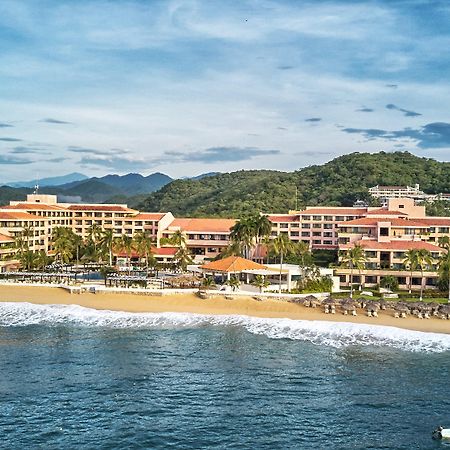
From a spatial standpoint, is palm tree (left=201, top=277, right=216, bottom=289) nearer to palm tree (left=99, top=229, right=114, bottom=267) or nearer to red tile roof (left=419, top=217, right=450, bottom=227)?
palm tree (left=99, top=229, right=114, bottom=267)

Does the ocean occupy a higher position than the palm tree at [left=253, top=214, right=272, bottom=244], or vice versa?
the palm tree at [left=253, top=214, right=272, bottom=244]

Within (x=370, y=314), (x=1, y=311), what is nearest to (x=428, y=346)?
(x=370, y=314)

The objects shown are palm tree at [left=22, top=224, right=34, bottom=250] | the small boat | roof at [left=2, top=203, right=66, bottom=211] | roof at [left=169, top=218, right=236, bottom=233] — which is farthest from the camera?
roof at [left=2, top=203, right=66, bottom=211]

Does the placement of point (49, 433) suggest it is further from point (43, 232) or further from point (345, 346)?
point (43, 232)

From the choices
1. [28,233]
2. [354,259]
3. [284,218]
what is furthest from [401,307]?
[28,233]

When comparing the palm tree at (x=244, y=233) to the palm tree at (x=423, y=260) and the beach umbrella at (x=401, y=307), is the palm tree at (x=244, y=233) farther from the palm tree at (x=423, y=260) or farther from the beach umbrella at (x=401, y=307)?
the beach umbrella at (x=401, y=307)

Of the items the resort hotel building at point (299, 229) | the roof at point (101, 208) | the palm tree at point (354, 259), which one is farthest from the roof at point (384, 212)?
the roof at point (101, 208)

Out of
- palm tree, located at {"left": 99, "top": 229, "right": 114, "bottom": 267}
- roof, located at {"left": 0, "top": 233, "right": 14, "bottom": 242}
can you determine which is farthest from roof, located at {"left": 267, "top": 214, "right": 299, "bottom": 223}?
roof, located at {"left": 0, "top": 233, "right": 14, "bottom": 242}
